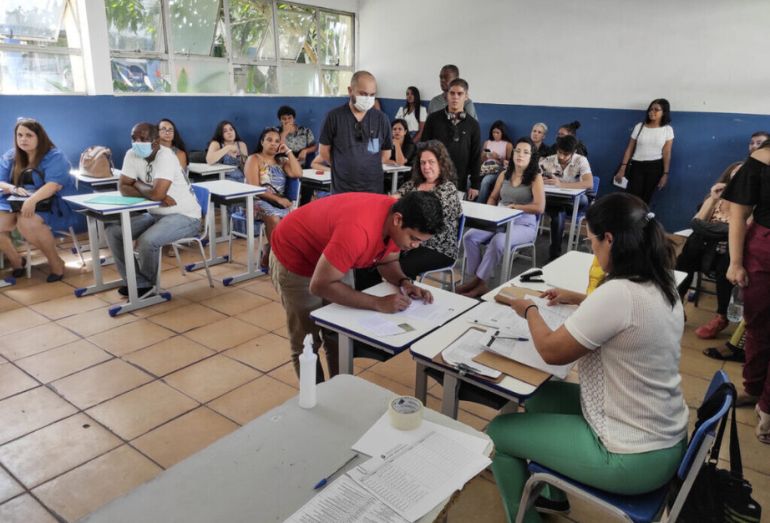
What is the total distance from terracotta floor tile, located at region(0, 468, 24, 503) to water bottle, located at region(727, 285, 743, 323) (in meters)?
4.10

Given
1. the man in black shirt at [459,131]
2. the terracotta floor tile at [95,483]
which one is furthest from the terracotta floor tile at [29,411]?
the man in black shirt at [459,131]

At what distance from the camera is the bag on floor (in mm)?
Answer: 1395

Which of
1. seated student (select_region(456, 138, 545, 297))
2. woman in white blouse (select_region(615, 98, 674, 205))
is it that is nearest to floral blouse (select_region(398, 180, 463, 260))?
seated student (select_region(456, 138, 545, 297))

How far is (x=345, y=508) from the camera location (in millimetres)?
1072

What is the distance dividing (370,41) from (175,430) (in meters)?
7.45

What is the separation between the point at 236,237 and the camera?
5.76m

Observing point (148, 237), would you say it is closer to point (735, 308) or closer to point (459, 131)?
point (459, 131)

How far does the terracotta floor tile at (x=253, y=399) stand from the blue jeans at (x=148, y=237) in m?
1.49

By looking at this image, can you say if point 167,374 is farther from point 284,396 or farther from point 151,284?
point 151,284

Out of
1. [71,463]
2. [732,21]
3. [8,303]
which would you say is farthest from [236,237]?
[732,21]

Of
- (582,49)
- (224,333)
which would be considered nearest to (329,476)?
(224,333)

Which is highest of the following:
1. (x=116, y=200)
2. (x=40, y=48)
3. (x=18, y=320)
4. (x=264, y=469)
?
(x=40, y=48)

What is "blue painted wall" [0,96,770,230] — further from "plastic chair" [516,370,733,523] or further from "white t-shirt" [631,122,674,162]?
"plastic chair" [516,370,733,523]

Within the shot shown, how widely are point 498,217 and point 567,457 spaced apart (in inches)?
93.0
